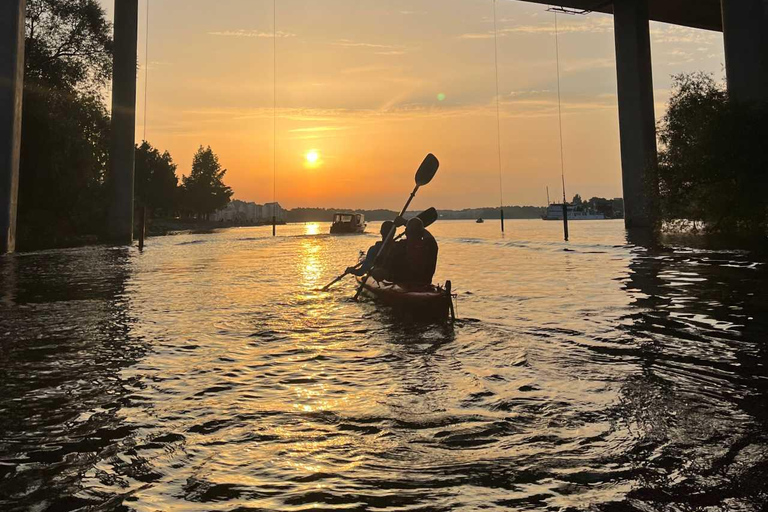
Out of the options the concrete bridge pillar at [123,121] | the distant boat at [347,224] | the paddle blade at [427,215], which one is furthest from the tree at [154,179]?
the paddle blade at [427,215]

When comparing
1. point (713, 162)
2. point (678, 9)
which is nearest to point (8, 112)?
point (713, 162)

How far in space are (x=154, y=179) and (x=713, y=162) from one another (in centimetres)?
8060

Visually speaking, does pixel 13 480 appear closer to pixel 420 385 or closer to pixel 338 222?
pixel 420 385

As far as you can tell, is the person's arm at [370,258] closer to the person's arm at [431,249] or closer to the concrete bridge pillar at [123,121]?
the person's arm at [431,249]

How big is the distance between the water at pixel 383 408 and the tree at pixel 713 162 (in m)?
20.7

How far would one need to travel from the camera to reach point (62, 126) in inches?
1334

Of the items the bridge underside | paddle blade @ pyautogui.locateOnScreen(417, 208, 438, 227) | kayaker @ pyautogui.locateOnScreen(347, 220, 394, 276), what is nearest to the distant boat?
the bridge underside

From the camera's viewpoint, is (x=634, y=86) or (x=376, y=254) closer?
(x=376, y=254)

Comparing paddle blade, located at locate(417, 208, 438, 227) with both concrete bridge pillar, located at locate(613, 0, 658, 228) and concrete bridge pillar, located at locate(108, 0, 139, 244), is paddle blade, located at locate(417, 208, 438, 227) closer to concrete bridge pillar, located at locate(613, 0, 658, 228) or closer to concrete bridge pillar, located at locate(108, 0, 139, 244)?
concrete bridge pillar, located at locate(108, 0, 139, 244)

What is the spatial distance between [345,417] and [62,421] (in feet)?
Answer: 7.54

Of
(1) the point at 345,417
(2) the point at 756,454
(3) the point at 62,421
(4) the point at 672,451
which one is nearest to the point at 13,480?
(3) the point at 62,421

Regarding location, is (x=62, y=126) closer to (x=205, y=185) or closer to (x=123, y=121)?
(x=123, y=121)

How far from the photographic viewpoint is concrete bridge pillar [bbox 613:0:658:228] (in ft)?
150

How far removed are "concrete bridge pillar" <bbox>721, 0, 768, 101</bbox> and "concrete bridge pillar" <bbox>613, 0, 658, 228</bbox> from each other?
13053mm
